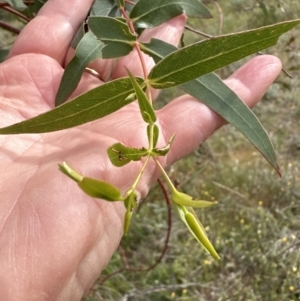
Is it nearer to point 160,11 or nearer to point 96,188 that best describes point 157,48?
point 160,11

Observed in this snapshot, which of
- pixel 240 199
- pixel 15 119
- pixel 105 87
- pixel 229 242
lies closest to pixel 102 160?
pixel 105 87

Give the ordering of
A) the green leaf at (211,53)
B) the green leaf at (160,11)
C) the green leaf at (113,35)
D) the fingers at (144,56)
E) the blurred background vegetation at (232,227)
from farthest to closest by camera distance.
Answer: the blurred background vegetation at (232,227) → the fingers at (144,56) → the green leaf at (160,11) → the green leaf at (113,35) → the green leaf at (211,53)

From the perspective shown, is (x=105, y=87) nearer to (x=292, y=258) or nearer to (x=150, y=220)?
(x=292, y=258)

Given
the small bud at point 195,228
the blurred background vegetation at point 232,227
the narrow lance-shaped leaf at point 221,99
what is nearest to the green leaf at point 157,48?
the narrow lance-shaped leaf at point 221,99

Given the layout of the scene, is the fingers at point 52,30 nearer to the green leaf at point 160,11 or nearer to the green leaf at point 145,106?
the green leaf at point 160,11

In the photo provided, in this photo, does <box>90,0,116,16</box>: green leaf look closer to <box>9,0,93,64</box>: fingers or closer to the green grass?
<box>9,0,93,64</box>: fingers

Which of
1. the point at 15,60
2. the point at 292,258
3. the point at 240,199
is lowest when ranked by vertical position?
the point at 240,199
